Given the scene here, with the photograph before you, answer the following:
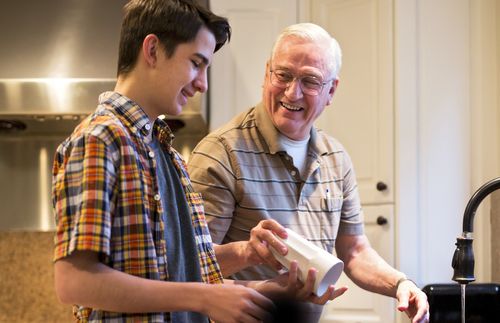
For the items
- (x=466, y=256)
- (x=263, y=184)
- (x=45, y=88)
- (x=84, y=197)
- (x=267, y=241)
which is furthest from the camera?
(x=45, y=88)

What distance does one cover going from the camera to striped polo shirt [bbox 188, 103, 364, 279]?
1519 millimetres

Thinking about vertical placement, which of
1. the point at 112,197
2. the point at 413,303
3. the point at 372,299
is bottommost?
the point at 372,299

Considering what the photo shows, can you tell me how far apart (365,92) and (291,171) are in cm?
105

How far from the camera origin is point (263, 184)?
1575 millimetres

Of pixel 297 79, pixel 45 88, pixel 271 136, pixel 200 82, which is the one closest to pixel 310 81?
pixel 297 79

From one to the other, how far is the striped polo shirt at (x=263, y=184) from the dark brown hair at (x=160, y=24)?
0.50 meters

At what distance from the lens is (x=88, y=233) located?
866 millimetres

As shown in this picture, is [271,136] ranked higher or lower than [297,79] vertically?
lower

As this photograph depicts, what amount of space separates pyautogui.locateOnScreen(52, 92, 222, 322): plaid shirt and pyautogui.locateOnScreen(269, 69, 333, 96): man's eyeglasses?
26.1 inches

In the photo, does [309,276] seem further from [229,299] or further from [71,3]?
[71,3]

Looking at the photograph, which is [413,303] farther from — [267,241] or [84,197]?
[84,197]

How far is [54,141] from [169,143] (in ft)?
5.81

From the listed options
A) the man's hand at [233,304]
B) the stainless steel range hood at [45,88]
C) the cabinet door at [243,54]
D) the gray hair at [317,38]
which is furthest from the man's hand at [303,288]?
the cabinet door at [243,54]

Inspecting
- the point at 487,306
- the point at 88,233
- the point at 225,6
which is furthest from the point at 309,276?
the point at 225,6
